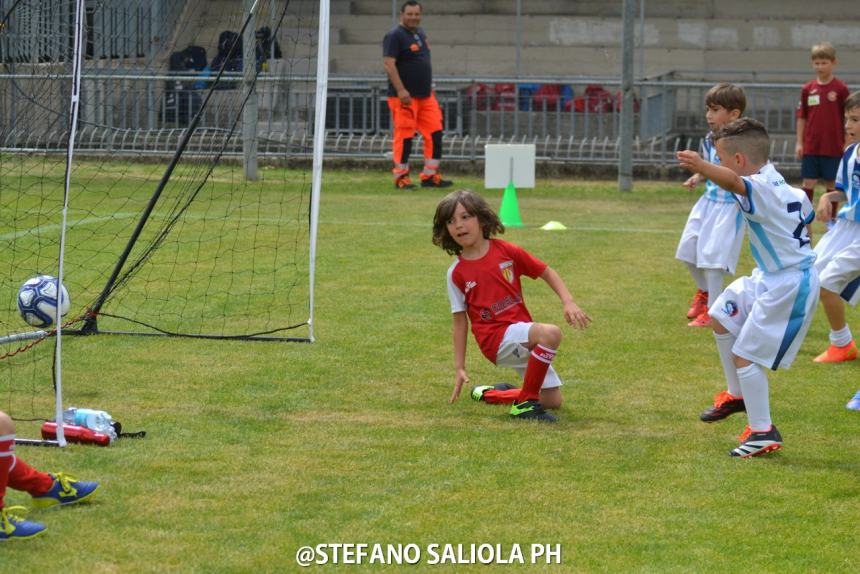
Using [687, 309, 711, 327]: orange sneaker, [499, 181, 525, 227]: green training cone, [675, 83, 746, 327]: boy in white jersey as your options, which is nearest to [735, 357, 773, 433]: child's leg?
[675, 83, 746, 327]: boy in white jersey

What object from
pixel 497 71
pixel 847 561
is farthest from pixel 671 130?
pixel 847 561

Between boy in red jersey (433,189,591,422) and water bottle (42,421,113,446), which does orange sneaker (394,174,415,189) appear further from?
water bottle (42,421,113,446)

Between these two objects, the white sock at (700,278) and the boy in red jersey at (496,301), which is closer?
the boy in red jersey at (496,301)

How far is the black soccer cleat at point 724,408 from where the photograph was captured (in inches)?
249

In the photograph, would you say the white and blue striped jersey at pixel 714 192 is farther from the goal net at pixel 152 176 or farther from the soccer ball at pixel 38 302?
the soccer ball at pixel 38 302

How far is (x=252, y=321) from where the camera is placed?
8875mm

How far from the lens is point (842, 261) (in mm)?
7656

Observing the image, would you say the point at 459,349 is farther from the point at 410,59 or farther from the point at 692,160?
the point at 410,59

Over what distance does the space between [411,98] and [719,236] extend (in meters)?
8.74

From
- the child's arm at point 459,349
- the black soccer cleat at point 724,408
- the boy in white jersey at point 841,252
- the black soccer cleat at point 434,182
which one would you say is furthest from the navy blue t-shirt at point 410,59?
the black soccer cleat at point 724,408

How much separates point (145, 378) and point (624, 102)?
10812 millimetres

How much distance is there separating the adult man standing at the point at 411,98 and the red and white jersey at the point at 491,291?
10.2m

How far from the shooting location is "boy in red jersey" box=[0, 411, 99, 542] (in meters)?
4.51

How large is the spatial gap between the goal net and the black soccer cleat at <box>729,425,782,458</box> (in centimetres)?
314
